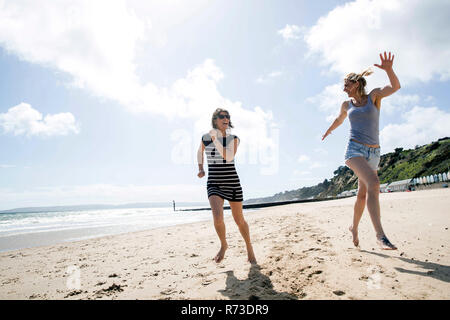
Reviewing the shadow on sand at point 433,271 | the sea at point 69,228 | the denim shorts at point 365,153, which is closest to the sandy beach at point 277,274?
the shadow on sand at point 433,271

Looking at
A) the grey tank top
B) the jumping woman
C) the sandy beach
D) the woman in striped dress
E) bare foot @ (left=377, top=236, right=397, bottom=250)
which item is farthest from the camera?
the woman in striped dress

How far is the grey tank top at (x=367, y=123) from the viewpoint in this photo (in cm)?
321

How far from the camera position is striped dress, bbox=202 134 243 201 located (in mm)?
3381

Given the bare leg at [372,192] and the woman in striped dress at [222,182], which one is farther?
the woman in striped dress at [222,182]

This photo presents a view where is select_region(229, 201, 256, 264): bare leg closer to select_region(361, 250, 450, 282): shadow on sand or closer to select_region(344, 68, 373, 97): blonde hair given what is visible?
select_region(361, 250, 450, 282): shadow on sand

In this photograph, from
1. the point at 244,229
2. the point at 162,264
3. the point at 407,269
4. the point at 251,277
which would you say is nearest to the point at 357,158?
the point at 407,269

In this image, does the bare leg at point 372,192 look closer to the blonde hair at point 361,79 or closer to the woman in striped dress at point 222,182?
the blonde hair at point 361,79

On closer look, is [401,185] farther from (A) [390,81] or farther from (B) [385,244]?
(B) [385,244]

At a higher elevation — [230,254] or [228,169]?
[228,169]

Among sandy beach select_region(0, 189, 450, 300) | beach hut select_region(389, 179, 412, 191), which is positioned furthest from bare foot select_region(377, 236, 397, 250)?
beach hut select_region(389, 179, 412, 191)
